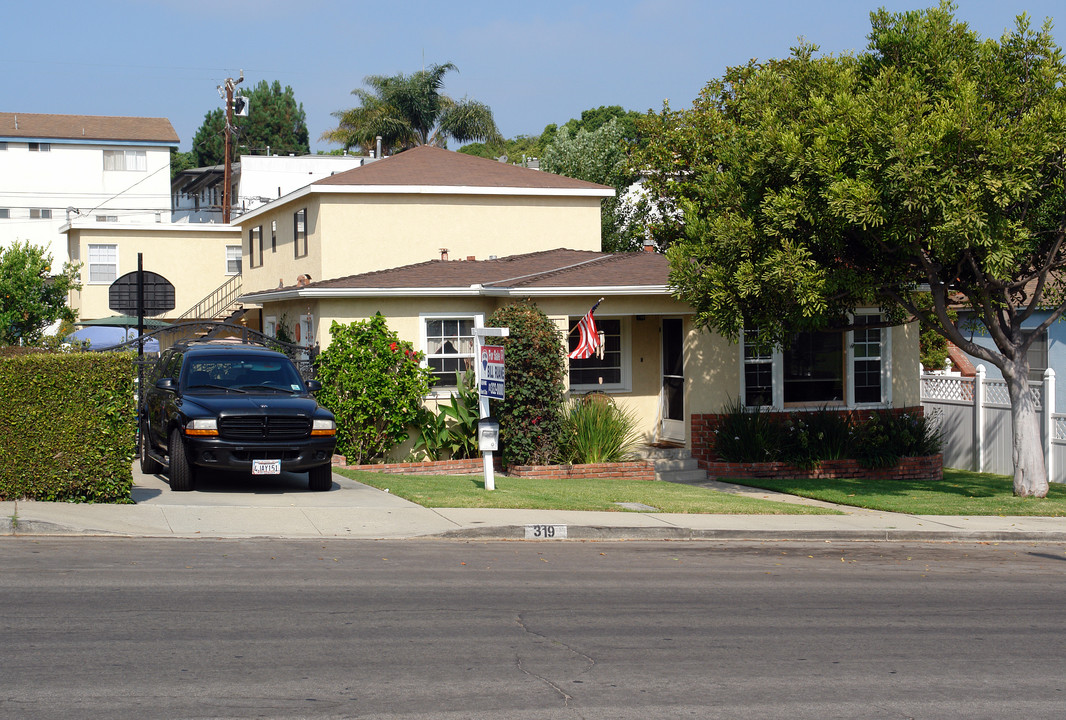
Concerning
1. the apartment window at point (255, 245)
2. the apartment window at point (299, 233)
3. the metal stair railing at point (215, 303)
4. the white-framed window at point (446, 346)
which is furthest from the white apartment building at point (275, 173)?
the white-framed window at point (446, 346)

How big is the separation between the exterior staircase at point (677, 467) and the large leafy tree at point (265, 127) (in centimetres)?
7514

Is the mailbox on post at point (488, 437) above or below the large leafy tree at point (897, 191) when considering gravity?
below

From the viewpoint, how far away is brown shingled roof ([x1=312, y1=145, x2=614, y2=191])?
25.2m

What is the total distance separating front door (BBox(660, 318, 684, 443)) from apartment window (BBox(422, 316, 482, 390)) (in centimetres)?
378

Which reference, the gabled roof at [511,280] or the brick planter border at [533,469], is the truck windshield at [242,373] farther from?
the gabled roof at [511,280]

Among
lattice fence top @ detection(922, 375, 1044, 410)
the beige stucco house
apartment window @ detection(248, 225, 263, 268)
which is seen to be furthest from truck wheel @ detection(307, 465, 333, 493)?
the beige stucco house

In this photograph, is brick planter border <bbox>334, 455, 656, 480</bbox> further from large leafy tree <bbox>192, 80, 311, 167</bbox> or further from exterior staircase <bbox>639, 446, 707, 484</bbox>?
large leafy tree <bbox>192, 80, 311, 167</bbox>

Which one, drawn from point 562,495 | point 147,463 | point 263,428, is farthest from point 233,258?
point 562,495

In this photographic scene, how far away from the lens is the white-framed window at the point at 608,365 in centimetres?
2061

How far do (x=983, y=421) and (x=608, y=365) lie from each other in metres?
7.74

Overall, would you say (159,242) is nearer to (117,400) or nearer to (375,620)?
(117,400)

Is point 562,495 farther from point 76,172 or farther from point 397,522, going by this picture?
point 76,172

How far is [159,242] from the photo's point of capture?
38969 mm

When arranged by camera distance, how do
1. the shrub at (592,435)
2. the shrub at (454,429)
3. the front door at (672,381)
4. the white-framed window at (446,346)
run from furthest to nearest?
the white-framed window at (446,346) < the front door at (672,381) < the shrub at (454,429) < the shrub at (592,435)
